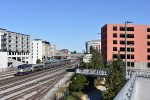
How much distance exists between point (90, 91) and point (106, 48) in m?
41.8

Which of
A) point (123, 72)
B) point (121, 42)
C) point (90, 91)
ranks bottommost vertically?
point (90, 91)

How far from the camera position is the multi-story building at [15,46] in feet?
503

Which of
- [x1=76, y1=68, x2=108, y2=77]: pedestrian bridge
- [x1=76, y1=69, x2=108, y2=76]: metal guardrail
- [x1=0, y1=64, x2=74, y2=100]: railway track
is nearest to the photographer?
[x1=0, y1=64, x2=74, y2=100]: railway track

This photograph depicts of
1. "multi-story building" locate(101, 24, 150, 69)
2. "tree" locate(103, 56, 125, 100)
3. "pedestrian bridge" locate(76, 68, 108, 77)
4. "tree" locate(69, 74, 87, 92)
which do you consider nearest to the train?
"pedestrian bridge" locate(76, 68, 108, 77)

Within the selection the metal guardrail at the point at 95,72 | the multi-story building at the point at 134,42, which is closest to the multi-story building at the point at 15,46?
the multi-story building at the point at 134,42

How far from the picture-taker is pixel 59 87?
7294 cm

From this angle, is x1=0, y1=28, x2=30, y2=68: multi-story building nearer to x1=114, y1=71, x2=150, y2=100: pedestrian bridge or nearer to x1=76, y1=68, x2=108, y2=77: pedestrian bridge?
x1=76, y1=68, x2=108, y2=77: pedestrian bridge

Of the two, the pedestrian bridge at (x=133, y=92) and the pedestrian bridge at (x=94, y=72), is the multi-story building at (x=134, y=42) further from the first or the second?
the pedestrian bridge at (x=133, y=92)

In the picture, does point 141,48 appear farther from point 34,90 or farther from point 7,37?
point 7,37

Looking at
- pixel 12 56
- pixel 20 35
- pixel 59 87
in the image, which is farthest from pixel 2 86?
pixel 20 35

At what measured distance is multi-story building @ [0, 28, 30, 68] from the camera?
503 ft

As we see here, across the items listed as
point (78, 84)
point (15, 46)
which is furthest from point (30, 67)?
point (15, 46)

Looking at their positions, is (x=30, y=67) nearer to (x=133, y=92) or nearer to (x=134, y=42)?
(x=134, y=42)

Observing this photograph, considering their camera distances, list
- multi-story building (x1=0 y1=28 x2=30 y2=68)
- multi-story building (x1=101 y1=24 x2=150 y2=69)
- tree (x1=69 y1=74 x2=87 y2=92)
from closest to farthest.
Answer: tree (x1=69 y1=74 x2=87 y2=92) < multi-story building (x1=101 y1=24 x2=150 y2=69) < multi-story building (x1=0 y1=28 x2=30 y2=68)
